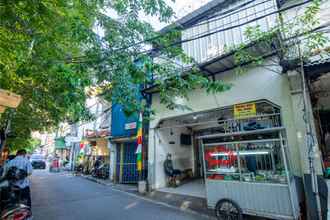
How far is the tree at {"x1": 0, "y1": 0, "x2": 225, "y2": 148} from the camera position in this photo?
3629 millimetres

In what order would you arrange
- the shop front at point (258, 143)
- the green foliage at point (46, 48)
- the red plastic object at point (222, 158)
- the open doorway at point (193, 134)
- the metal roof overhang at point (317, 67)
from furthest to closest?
1. the open doorway at point (193, 134)
2. the red plastic object at point (222, 158)
3. the shop front at point (258, 143)
4. the metal roof overhang at point (317, 67)
5. the green foliage at point (46, 48)

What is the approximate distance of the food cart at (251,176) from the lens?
14.6ft

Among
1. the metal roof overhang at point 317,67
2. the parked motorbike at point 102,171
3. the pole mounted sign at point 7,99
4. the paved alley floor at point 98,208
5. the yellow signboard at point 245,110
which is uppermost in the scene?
the metal roof overhang at point 317,67

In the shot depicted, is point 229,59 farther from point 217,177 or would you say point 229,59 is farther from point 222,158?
point 217,177

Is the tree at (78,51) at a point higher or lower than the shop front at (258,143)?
higher

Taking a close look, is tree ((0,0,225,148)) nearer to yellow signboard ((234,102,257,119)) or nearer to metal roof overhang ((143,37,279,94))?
metal roof overhang ((143,37,279,94))

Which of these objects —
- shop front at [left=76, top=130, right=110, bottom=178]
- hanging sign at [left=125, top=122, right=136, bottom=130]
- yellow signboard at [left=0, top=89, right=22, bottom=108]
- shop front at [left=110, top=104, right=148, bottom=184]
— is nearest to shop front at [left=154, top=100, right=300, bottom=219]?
yellow signboard at [left=0, top=89, right=22, bottom=108]

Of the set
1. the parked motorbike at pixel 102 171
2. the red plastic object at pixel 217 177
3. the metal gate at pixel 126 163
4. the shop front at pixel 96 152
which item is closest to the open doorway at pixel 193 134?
the red plastic object at pixel 217 177

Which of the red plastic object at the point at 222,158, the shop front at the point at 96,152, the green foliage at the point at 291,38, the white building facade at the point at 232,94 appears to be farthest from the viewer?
the shop front at the point at 96,152

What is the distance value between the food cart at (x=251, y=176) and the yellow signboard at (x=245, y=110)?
0.69m

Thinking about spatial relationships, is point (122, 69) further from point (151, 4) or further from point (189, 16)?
point (189, 16)

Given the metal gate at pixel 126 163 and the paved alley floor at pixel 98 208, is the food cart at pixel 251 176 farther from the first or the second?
the metal gate at pixel 126 163

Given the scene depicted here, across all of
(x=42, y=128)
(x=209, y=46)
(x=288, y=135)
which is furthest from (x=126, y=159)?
(x=288, y=135)

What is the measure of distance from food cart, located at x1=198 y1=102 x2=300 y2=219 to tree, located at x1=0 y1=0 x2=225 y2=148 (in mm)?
1800
